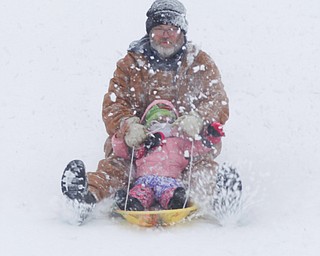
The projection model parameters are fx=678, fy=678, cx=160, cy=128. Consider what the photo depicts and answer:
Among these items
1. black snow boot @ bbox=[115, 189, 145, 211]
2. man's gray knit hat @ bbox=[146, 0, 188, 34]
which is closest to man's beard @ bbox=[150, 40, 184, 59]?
man's gray knit hat @ bbox=[146, 0, 188, 34]

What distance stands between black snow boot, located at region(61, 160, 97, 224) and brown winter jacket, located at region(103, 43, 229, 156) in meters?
1.05

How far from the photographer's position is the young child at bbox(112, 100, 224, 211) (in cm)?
466

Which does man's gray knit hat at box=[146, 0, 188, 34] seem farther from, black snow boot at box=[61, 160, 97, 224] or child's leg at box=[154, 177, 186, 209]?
black snow boot at box=[61, 160, 97, 224]

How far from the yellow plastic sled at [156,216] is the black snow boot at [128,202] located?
8 centimetres

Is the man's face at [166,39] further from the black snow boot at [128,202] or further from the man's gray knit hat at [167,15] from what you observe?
the black snow boot at [128,202]

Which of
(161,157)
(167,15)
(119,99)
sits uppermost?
(167,15)

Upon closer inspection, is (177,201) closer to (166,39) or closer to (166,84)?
(166,84)

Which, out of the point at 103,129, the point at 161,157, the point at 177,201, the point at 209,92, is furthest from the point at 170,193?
the point at 103,129

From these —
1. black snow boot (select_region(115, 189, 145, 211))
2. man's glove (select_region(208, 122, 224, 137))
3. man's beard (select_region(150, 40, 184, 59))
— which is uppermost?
man's beard (select_region(150, 40, 184, 59))

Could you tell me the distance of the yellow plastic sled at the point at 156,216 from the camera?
14.5ft

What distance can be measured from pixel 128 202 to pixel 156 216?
267 mm

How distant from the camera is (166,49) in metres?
5.46

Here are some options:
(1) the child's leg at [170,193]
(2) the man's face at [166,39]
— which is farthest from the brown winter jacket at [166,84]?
(1) the child's leg at [170,193]

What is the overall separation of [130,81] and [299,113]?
2111 millimetres
